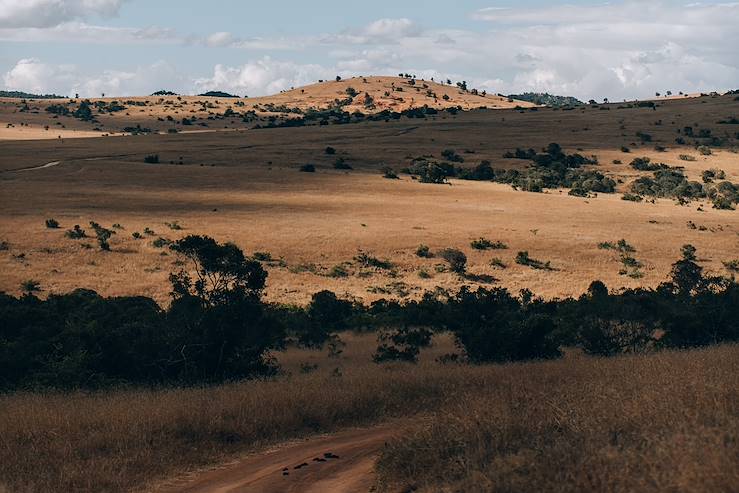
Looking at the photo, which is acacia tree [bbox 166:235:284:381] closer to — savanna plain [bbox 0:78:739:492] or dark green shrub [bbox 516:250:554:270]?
savanna plain [bbox 0:78:739:492]

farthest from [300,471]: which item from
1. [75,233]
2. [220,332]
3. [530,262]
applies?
[75,233]

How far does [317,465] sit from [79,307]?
2279 centimetres

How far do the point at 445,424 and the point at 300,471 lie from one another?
2.61 metres

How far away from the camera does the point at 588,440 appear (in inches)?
422

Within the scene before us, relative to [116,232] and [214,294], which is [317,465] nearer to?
[214,294]

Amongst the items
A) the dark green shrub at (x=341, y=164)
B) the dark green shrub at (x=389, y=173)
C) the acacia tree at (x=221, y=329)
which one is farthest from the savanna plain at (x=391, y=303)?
the dark green shrub at (x=389, y=173)

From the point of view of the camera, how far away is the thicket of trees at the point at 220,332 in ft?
78.8

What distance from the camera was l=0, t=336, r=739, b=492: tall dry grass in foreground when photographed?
995cm

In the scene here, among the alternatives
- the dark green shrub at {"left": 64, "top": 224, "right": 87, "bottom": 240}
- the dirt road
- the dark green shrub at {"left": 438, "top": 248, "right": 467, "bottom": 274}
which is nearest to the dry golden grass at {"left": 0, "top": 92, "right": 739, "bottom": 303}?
the dark green shrub at {"left": 64, "top": 224, "right": 87, "bottom": 240}

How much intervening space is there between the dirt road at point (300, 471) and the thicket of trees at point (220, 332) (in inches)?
322

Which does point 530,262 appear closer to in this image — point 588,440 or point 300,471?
point 300,471

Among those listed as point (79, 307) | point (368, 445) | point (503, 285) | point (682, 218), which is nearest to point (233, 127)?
point (682, 218)

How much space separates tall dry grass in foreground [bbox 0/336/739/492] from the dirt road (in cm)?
60

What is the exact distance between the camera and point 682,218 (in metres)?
77.4
